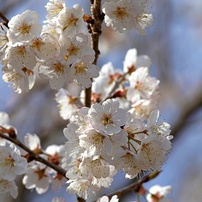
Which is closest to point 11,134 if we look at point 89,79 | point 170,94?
point 89,79

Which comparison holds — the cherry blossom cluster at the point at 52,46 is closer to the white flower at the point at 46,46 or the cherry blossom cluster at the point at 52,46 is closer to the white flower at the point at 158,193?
the white flower at the point at 46,46

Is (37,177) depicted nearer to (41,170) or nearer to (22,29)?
(41,170)

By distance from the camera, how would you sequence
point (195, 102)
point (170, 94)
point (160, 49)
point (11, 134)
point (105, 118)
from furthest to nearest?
point (170, 94) → point (160, 49) → point (195, 102) → point (11, 134) → point (105, 118)

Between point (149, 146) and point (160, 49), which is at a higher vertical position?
point (149, 146)

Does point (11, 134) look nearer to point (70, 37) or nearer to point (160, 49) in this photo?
point (70, 37)

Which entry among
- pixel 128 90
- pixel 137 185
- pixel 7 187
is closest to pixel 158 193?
A: pixel 137 185

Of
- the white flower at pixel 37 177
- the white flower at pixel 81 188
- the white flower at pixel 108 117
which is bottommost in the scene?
the white flower at pixel 37 177

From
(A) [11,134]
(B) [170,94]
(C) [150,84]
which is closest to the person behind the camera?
(A) [11,134]

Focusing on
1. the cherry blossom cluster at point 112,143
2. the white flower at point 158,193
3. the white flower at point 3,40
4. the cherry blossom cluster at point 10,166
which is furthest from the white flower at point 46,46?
the white flower at point 158,193
